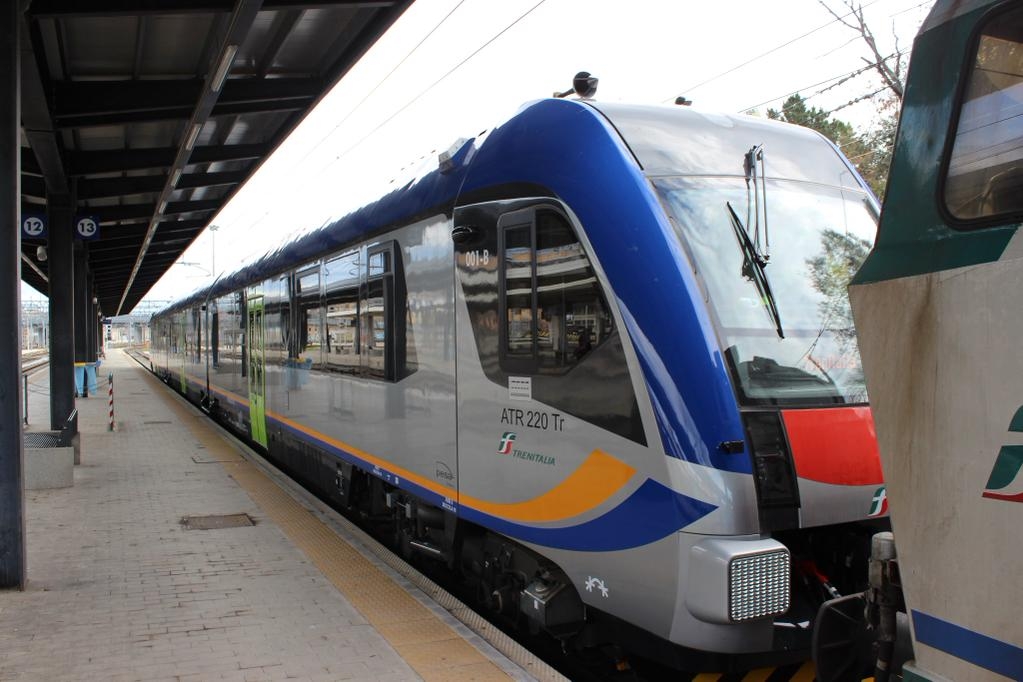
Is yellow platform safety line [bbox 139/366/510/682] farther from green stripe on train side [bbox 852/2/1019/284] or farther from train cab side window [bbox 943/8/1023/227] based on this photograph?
train cab side window [bbox 943/8/1023/227]

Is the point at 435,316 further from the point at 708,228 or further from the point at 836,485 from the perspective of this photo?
the point at 836,485

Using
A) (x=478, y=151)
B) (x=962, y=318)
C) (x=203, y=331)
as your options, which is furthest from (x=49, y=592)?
(x=203, y=331)

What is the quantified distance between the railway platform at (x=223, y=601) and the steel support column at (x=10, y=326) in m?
0.35

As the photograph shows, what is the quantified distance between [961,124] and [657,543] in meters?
2.06

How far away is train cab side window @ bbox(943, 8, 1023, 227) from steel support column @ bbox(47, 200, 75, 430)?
1113 cm

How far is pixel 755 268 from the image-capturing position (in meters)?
3.99

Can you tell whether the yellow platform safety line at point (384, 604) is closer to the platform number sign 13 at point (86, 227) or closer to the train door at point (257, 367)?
the train door at point (257, 367)

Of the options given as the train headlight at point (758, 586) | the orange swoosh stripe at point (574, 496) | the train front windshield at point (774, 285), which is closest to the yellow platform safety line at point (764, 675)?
the train headlight at point (758, 586)

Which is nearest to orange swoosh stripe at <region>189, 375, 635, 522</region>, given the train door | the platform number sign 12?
the train door

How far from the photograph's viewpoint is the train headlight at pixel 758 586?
10.9 feet

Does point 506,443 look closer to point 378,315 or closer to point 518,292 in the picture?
point 518,292

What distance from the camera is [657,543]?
3.60 m

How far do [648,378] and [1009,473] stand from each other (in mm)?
1727

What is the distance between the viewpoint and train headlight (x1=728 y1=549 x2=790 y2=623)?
3.33m
